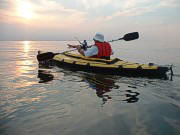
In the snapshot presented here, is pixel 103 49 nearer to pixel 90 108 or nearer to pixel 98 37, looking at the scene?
pixel 98 37

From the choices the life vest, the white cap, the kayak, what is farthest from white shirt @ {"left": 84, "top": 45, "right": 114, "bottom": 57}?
the white cap

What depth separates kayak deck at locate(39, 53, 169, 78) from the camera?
879 cm

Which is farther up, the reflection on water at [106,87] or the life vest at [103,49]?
the life vest at [103,49]

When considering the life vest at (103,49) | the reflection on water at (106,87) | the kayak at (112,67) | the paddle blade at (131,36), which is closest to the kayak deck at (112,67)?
the kayak at (112,67)

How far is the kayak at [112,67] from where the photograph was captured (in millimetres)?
8789

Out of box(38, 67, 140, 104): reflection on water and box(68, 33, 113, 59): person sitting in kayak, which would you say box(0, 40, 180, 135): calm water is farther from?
box(68, 33, 113, 59): person sitting in kayak

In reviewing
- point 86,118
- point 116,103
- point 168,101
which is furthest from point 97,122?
point 168,101

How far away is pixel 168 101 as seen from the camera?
18.3ft

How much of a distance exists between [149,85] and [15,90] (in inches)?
203

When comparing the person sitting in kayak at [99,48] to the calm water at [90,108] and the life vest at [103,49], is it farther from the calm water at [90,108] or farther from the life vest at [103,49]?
the calm water at [90,108]

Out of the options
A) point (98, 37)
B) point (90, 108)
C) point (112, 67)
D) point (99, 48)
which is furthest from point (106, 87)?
point (98, 37)

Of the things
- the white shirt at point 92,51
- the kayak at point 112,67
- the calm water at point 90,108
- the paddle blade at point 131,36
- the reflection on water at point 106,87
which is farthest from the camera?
the paddle blade at point 131,36

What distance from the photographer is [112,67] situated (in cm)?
934

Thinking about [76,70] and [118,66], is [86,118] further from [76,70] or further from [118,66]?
[76,70]
